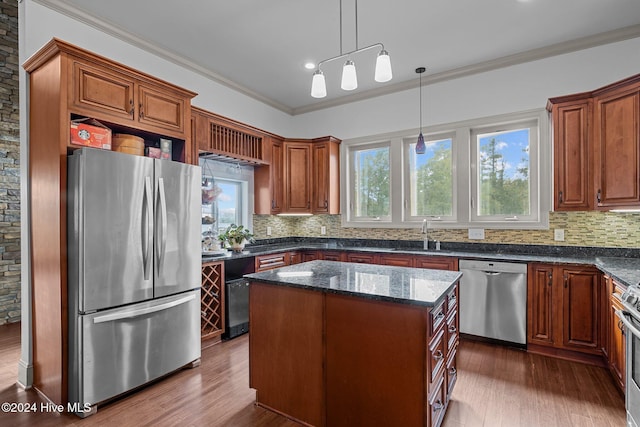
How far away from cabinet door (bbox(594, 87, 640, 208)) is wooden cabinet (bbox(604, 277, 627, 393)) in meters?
0.78

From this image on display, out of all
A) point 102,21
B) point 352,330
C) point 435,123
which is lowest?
point 352,330

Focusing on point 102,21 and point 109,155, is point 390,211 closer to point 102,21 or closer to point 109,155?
point 109,155

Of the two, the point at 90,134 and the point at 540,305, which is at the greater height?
the point at 90,134

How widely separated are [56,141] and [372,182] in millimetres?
3687

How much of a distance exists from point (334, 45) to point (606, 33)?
2.69 meters

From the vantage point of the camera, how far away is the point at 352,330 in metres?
1.86

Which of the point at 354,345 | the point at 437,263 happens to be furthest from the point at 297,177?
the point at 354,345

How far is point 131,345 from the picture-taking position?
235cm

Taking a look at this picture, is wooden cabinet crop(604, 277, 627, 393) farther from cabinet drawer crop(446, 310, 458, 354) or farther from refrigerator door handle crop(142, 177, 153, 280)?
refrigerator door handle crop(142, 177, 153, 280)

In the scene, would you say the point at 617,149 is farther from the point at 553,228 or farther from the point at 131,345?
the point at 131,345

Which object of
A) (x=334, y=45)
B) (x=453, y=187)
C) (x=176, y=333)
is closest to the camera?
(x=176, y=333)

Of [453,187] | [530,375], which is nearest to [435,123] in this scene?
[453,187]

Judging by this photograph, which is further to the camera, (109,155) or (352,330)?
(109,155)

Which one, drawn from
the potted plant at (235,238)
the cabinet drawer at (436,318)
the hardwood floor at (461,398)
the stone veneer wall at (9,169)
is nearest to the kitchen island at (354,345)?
the cabinet drawer at (436,318)
